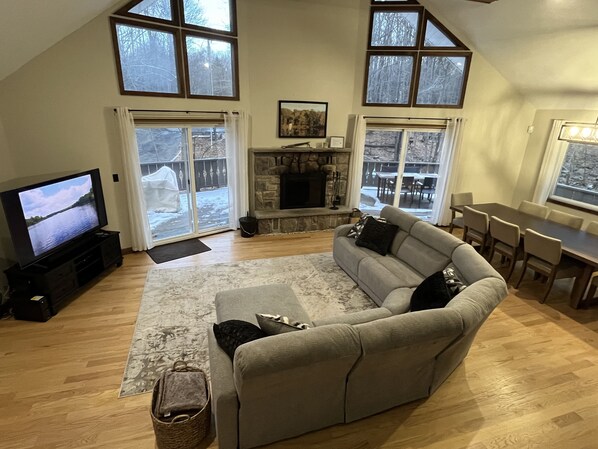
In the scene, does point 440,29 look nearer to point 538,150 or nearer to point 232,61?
point 538,150

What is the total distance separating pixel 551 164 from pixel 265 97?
19.1 ft

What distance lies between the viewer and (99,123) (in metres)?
4.69

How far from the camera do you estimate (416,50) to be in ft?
20.3

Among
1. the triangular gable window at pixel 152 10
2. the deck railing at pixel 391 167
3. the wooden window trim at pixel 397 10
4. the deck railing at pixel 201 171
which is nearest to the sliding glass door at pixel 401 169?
the deck railing at pixel 391 167

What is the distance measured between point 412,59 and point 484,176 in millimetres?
2982

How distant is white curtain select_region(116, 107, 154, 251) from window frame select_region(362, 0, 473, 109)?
4.25 metres

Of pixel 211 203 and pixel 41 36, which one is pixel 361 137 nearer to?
pixel 211 203

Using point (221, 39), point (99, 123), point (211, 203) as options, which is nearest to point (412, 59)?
point (221, 39)

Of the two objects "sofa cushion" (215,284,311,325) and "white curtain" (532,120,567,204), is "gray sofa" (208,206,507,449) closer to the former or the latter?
"sofa cushion" (215,284,311,325)

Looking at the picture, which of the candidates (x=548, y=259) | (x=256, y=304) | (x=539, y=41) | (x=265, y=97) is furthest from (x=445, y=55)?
(x=256, y=304)

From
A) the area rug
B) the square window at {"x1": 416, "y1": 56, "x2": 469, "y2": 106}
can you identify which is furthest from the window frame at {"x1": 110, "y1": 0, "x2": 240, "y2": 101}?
the square window at {"x1": 416, "y1": 56, "x2": 469, "y2": 106}

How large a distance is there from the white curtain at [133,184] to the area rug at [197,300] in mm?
823

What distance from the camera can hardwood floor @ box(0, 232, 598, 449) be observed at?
244 cm

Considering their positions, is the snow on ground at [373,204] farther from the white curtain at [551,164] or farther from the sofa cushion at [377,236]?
the sofa cushion at [377,236]
